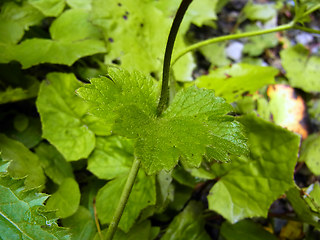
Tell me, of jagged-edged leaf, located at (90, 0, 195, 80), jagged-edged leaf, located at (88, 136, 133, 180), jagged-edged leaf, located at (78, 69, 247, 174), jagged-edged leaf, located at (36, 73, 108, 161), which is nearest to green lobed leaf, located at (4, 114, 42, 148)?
jagged-edged leaf, located at (36, 73, 108, 161)

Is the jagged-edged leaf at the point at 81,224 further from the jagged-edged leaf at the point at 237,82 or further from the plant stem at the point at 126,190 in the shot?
the jagged-edged leaf at the point at 237,82

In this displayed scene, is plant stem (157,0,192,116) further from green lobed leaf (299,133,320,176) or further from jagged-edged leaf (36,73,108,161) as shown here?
green lobed leaf (299,133,320,176)

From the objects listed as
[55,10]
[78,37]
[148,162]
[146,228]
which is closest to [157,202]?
[146,228]

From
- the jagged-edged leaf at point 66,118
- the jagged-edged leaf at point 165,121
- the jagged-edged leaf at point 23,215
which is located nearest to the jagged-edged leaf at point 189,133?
the jagged-edged leaf at point 165,121

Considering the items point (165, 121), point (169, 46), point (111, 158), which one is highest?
point (169, 46)

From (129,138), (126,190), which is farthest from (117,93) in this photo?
(126,190)

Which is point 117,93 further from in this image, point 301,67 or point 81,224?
point 301,67

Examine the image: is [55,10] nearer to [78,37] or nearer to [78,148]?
[78,37]
